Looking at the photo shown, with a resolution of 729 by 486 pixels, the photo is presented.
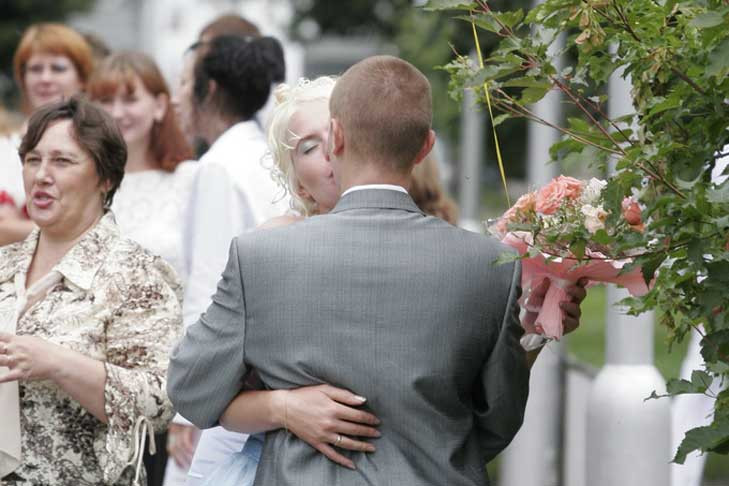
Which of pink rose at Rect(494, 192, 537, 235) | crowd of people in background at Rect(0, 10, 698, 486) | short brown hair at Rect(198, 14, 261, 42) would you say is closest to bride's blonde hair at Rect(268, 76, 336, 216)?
crowd of people in background at Rect(0, 10, 698, 486)

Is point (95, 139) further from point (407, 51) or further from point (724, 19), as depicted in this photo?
point (407, 51)

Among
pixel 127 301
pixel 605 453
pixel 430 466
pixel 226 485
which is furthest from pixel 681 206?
pixel 605 453

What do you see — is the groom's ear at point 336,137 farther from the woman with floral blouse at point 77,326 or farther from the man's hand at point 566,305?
the woman with floral blouse at point 77,326

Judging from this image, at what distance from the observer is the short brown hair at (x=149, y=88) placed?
6066mm

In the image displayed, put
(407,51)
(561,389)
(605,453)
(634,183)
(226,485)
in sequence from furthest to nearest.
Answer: (407,51) → (561,389) → (605,453) → (226,485) → (634,183)

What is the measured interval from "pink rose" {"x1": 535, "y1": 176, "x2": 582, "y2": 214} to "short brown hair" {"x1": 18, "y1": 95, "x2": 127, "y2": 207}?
142 cm

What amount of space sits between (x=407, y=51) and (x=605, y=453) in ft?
A: 46.3

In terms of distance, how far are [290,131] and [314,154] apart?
96mm

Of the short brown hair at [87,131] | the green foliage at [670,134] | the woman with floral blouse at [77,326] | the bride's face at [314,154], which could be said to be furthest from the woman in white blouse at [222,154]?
the green foliage at [670,134]

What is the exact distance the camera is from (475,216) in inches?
652

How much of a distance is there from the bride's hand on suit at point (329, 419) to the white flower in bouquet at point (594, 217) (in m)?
0.59

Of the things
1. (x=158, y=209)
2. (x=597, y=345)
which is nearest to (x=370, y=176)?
(x=158, y=209)

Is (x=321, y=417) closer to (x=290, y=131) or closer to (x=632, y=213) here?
(x=632, y=213)

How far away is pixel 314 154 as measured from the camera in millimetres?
3832
